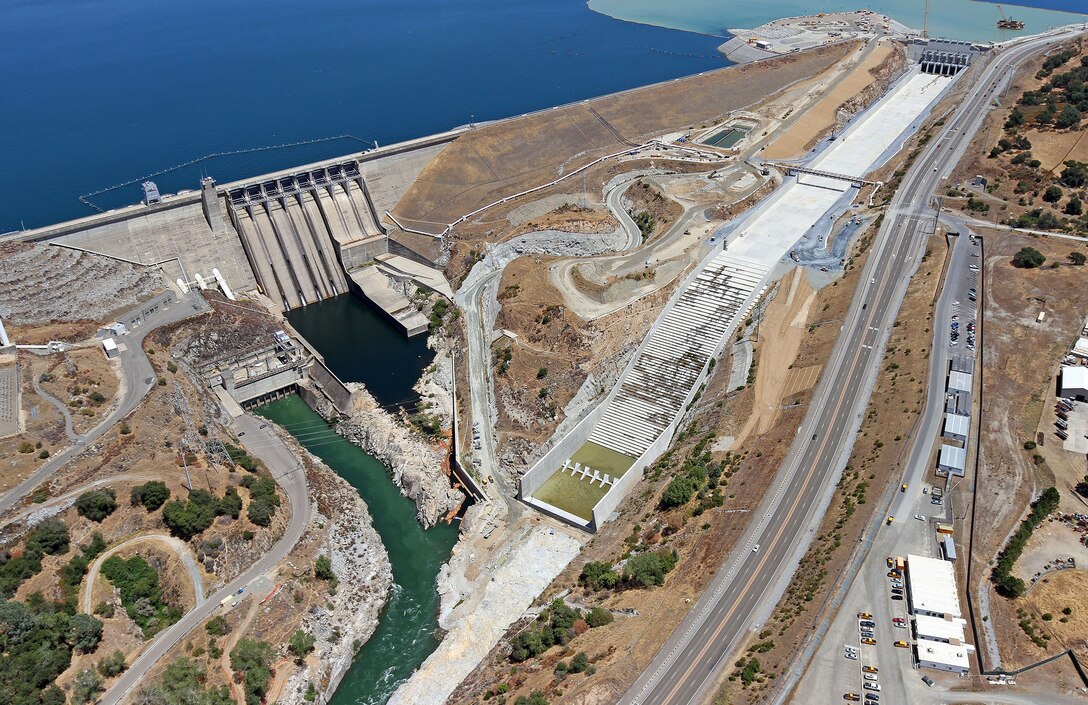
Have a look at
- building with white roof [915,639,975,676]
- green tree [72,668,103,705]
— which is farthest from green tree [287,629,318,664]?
building with white roof [915,639,975,676]

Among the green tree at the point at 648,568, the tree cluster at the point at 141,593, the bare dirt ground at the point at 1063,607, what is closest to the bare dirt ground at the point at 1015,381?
the bare dirt ground at the point at 1063,607

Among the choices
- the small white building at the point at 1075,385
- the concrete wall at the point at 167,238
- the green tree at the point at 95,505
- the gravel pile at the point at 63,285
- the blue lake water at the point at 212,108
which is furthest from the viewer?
the blue lake water at the point at 212,108

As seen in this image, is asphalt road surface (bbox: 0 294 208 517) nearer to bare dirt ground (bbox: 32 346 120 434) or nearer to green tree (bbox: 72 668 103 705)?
bare dirt ground (bbox: 32 346 120 434)

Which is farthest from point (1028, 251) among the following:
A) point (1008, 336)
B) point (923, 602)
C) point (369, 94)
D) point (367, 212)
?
point (369, 94)

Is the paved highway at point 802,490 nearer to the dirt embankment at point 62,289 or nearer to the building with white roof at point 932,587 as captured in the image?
the building with white roof at point 932,587

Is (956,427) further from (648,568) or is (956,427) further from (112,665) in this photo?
(112,665)

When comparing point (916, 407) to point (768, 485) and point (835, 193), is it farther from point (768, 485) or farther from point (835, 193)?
point (835, 193)
